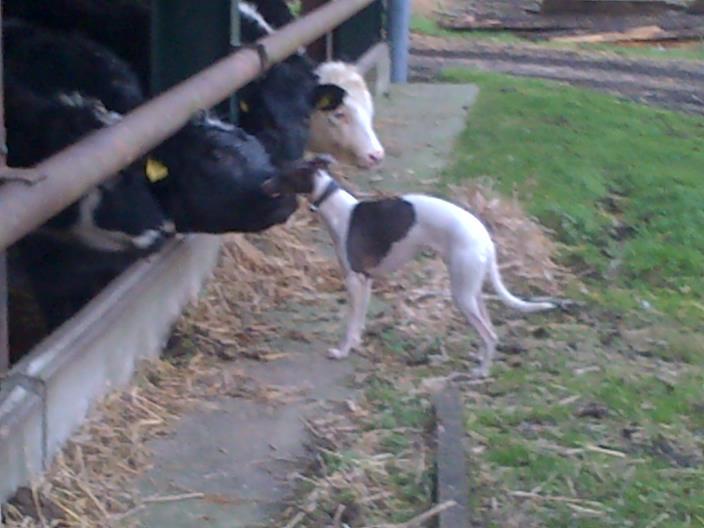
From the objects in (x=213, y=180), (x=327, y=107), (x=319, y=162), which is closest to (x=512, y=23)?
(x=327, y=107)

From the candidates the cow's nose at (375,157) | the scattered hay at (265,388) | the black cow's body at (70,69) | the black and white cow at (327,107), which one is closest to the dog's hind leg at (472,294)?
the scattered hay at (265,388)

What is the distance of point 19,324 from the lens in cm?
600

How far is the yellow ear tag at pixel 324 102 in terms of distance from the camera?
7.61m

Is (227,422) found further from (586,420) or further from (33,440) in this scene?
(586,420)

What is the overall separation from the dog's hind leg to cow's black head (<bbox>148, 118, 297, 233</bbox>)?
685 millimetres

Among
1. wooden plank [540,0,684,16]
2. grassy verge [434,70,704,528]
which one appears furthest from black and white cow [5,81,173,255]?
wooden plank [540,0,684,16]

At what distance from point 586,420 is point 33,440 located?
192 cm

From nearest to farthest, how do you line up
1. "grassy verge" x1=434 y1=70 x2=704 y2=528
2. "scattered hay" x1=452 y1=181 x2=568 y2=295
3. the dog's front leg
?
"grassy verge" x1=434 y1=70 x2=704 y2=528 < the dog's front leg < "scattered hay" x1=452 y1=181 x2=568 y2=295

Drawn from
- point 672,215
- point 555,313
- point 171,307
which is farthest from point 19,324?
point 672,215

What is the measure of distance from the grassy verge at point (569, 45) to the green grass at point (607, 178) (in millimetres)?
6195

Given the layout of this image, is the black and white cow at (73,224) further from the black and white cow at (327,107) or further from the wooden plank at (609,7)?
the wooden plank at (609,7)

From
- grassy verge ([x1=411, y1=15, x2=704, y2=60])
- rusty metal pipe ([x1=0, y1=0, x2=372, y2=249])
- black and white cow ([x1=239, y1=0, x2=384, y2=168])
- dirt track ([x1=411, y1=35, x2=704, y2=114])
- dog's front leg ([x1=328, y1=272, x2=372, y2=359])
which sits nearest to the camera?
rusty metal pipe ([x1=0, y1=0, x2=372, y2=249])

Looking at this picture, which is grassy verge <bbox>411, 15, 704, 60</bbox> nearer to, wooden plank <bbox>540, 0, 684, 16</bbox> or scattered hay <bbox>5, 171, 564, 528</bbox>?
wooden plank <bbox>540, 0, 684, 16</bbox>

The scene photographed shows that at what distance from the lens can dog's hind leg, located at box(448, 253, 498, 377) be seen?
543 cm
